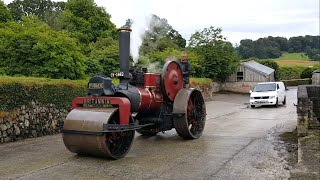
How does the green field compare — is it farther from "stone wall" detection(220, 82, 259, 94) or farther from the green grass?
"stone wall" detection(220, 82, 259, 94)

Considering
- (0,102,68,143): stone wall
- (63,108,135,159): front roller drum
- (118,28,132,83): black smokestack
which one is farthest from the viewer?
(0,102,68,143): stone wall

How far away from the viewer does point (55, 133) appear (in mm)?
11383

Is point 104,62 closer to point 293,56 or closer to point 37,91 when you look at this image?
point 37,91

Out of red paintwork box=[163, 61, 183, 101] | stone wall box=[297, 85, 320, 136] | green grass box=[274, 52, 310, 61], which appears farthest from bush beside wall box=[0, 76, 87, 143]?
green grass box=[274, 52, 310, 61]

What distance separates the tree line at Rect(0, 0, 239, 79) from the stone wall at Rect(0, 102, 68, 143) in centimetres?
212

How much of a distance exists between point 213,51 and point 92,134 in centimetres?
2702

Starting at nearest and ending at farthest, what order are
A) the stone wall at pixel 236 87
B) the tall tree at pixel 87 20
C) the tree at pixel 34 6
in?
the tall tree at pixel 87 20 → the stone wall at pixel 236 87 → the tree at pixel 34 6

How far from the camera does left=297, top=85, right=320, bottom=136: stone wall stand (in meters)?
9.74

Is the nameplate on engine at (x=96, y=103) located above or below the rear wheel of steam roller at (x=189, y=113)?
above

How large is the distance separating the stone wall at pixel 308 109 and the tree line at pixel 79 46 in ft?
15.0

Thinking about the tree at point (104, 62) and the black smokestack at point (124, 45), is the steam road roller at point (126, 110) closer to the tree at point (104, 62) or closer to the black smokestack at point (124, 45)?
the black smokestack at point (124, 45)

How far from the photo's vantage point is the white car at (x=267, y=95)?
2181 cm

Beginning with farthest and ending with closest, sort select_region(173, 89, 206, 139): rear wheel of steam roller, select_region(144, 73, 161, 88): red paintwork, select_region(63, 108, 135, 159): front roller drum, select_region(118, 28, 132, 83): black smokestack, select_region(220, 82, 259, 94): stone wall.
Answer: select_region(220, 82, 259, 94): stone wall
select_region(173, 89, 206, 139): rear wheel of steam roller
select_region(144, 73, 161, 88): red paintwork
select_region(118, 28, 132, 83): black smokestack
select_region(63, 108, 135, 159): front roller drum

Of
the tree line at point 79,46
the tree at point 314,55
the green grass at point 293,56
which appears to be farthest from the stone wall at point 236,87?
the green grass at point 293,56
